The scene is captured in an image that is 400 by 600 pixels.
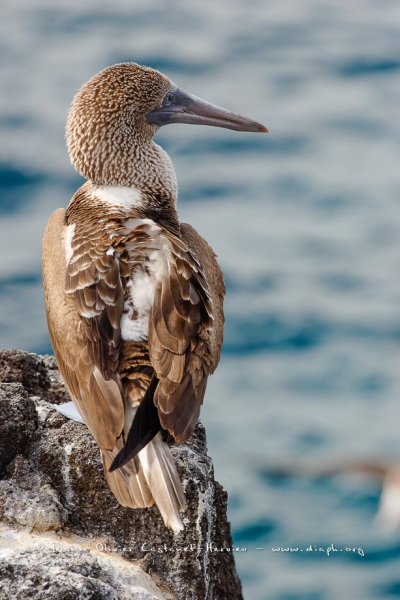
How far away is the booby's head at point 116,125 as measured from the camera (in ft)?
29.6

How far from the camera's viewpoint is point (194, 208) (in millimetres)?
19844

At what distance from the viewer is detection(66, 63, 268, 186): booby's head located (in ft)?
29.6

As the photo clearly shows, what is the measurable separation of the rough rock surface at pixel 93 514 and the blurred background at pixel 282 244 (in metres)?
6.42

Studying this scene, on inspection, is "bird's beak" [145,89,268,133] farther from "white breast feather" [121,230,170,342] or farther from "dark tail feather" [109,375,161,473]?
"dark tail feather" [109,375,161,473]

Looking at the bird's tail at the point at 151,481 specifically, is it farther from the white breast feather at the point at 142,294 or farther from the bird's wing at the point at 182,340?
the white breast feather at the point at 142,294

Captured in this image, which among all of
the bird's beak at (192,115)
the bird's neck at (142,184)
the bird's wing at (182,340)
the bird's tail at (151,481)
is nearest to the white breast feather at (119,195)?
the bird's neck at (142,184)

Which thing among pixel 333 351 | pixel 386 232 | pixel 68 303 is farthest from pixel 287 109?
pixel 68 303

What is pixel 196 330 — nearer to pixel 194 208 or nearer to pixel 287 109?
pixel 194 208

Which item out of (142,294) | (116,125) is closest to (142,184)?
(116,125)

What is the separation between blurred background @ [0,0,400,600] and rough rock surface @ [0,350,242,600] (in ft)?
21.1

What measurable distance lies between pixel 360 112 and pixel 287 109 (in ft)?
4.63

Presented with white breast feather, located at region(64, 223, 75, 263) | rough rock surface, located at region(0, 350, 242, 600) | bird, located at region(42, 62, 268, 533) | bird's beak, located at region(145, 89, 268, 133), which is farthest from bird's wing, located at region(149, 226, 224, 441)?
bird's beak, located at region(145, 89, 268, 133)

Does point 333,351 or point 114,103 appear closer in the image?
point 114,103

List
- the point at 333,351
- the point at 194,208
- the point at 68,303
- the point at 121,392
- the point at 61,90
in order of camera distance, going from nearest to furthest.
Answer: the point at 121,392 → the point at 68,303 → the point at 333,351 → the point at 194,208 → the point at 61,90
